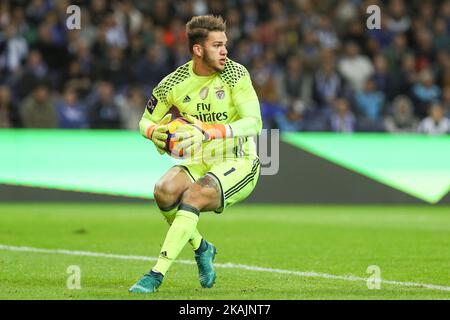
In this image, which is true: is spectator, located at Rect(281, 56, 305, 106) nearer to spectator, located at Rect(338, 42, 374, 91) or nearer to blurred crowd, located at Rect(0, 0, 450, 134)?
blurred crowd, located at Rect(0, 0, 450, 134)

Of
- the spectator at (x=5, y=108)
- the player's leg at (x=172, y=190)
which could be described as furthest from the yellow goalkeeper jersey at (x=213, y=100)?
the spectator at (x=5, y=108)

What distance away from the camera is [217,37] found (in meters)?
8.94

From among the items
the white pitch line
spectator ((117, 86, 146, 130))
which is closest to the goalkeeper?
the white pitch line

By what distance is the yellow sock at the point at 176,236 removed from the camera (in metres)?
8.46

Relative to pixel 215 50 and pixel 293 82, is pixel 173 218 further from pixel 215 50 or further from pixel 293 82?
pixel 293 82

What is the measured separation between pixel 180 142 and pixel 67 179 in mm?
9409

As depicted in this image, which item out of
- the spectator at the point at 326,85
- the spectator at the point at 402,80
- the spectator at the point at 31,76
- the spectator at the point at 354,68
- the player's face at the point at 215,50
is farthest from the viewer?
the spectator at the point at 354,68

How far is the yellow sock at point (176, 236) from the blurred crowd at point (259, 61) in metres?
9.95

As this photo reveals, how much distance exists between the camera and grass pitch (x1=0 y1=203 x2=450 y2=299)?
8.71 metres

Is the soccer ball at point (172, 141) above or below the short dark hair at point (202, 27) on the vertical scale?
below

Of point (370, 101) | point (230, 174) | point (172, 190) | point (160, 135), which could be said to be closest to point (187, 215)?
point (172, 190)

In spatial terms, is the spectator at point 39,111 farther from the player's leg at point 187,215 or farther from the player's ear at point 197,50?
the player's leg at point 187,215
